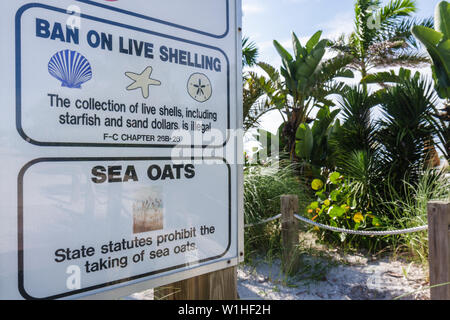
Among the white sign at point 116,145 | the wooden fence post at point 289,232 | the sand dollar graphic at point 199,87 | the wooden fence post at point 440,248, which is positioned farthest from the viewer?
the wooden fence post at point 289,232

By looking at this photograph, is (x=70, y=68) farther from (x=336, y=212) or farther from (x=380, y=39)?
(x=380, y=39)

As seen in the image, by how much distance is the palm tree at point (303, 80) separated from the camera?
29.4 feet

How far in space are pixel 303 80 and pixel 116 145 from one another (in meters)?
8.17

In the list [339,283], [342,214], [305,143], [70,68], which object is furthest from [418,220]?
[70,68]

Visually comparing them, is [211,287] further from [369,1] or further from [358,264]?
[369,1]

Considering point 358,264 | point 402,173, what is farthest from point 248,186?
point 402,173

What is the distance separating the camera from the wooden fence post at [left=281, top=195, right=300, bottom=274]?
157 inches

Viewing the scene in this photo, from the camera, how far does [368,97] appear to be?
6.81 metres

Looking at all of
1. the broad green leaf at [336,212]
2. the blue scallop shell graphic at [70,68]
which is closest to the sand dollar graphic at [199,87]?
the blue scallop shell graphic at [70,68]

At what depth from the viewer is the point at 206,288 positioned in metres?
1.81

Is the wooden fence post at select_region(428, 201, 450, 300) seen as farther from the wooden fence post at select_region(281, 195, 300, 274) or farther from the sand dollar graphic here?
the sand dollar graphic

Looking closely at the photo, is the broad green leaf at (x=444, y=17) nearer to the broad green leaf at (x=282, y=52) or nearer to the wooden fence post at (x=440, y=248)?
the broad green leaf at (x=282, y=52)

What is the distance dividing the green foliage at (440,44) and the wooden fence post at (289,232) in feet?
15.4

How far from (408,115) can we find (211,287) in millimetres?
5604
